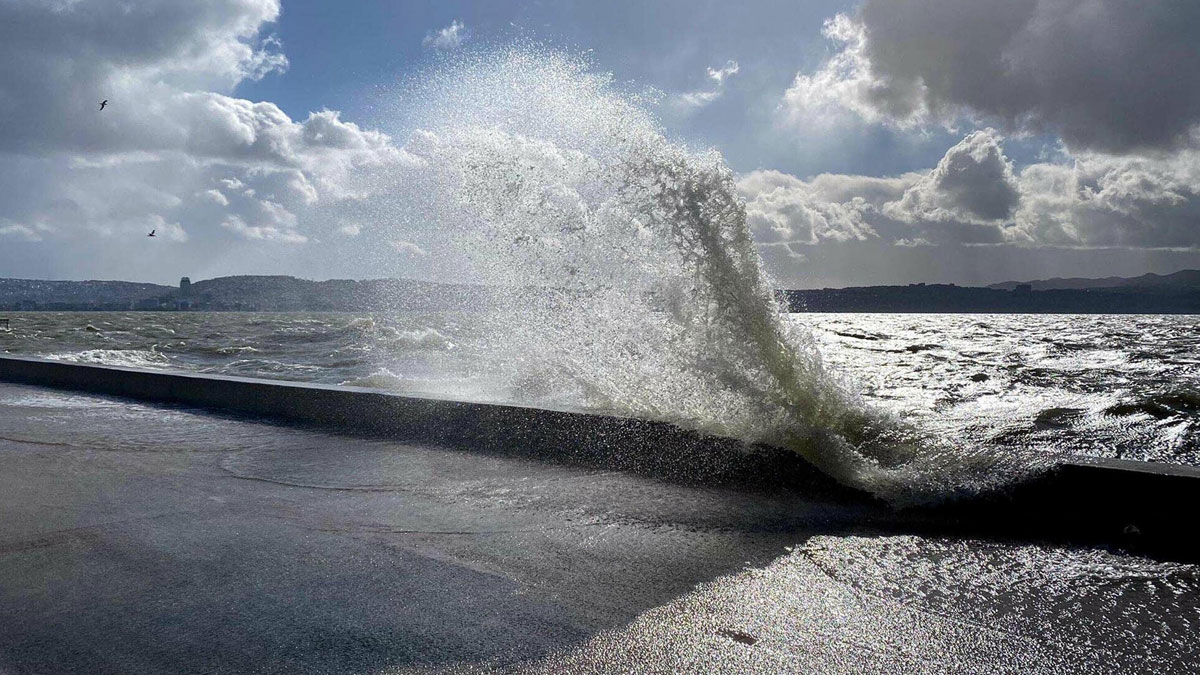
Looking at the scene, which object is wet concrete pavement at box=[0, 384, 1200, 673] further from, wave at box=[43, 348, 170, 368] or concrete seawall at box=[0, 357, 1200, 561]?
wave at box=[43, 348, 170, 368]

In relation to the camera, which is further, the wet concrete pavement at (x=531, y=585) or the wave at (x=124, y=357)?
the wave at (x=124, y=357)

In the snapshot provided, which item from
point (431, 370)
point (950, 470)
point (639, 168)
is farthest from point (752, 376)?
point (431, 370)

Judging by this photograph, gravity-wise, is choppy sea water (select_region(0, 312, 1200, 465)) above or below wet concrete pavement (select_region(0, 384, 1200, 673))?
below

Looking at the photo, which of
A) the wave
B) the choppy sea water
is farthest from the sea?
the wave

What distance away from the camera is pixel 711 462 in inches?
156

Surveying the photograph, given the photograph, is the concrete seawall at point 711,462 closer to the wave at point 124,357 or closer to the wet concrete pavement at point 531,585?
the wet concrete pavement at point 531,585

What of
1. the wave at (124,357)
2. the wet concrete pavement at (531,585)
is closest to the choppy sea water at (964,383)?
the wave at (124,357)

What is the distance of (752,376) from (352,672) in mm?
3515

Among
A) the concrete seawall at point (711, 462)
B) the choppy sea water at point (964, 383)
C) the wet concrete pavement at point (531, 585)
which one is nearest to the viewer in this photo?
the wet concrete pavement at point (531, 585)

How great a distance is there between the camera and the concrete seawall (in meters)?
2.97

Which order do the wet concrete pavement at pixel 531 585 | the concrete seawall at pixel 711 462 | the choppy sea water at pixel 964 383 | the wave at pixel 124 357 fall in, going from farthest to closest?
the wave at pixel 124 357 < the choppy sea water at pixel 964 383 < the concrete seawall at pixel 711 462 < the wet concrete pavement at pixel 531 585

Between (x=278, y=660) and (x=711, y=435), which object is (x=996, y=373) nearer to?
(x=711, y=435)

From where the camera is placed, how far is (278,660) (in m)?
1.87

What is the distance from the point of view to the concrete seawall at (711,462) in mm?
2971
